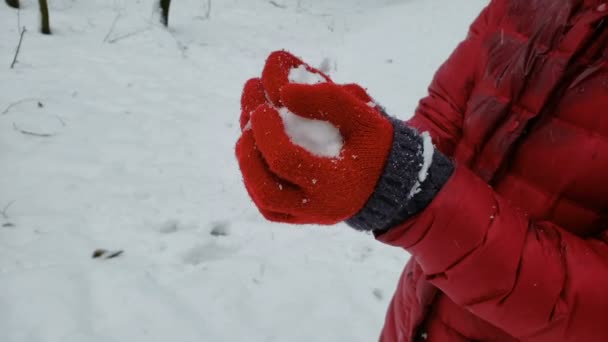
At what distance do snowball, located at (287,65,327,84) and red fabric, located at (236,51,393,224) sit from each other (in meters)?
0.09

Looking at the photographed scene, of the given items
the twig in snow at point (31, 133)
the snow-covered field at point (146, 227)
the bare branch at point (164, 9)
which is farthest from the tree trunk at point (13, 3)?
the twig in snow at point (31, 133)

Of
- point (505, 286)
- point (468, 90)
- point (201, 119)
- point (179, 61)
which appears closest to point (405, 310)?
point (505, 286)

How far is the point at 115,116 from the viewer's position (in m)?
3.77

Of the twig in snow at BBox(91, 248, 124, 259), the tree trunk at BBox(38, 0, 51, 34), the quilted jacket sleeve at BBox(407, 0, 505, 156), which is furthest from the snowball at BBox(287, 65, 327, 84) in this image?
the tree trunk at BBox(38, 0, 51, 34)

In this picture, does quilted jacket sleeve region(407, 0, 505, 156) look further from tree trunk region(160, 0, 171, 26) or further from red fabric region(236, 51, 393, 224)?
tree trunk region(160, 0, 171, 26)

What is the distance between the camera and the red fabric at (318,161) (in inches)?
25.3

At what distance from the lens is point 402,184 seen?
666mm

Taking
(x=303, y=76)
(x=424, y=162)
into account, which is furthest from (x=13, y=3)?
(x=424, y=162)

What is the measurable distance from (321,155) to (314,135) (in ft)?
0.12

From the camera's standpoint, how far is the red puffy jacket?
0.70m

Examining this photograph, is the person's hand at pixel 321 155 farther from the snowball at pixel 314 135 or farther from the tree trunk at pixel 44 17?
the tree trunk at pixel 44 17

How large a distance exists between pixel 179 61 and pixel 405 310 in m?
5.18

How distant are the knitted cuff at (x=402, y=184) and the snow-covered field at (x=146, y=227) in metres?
0.43

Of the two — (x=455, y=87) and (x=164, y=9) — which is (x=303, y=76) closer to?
(x=455, y=87)
